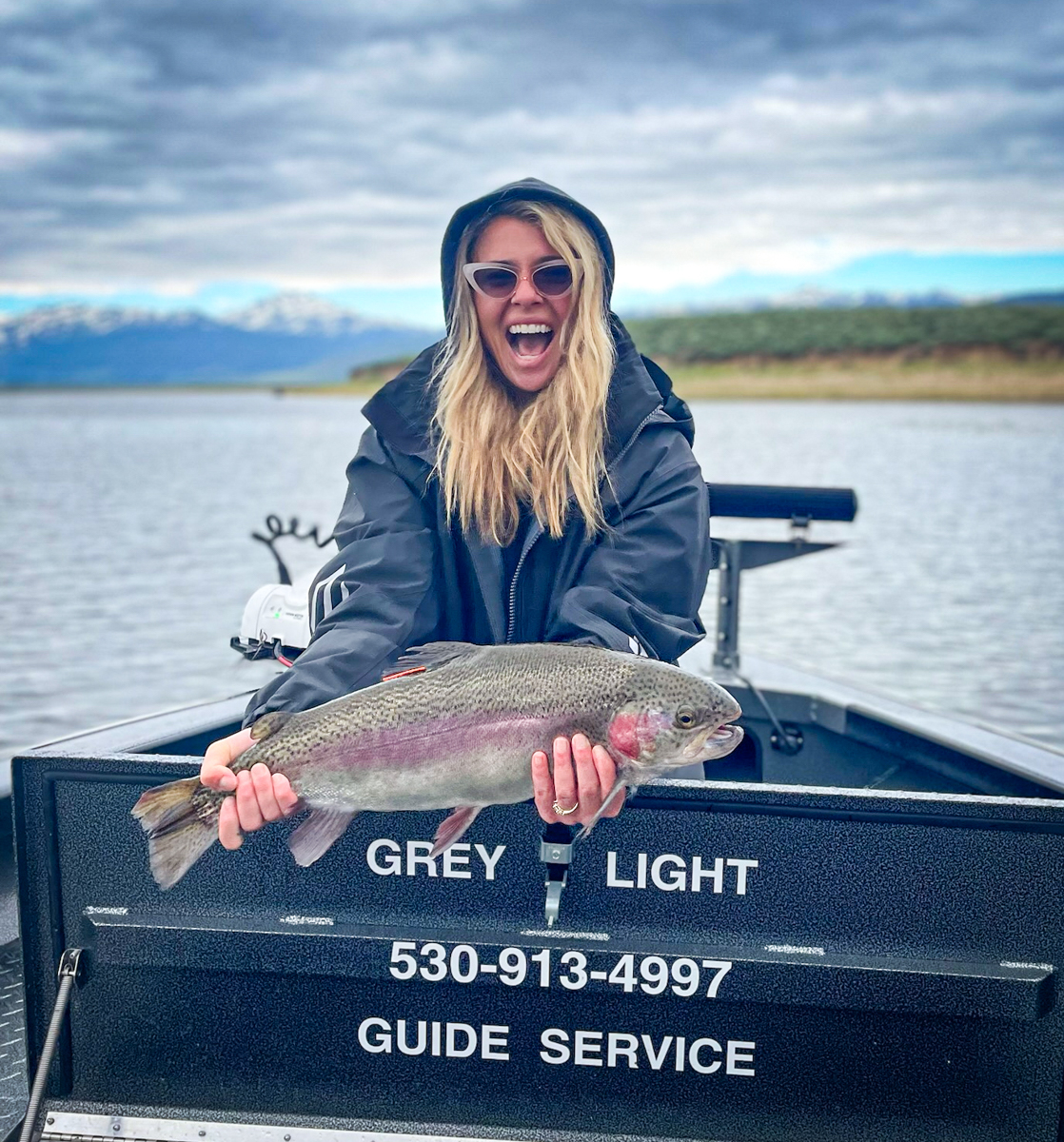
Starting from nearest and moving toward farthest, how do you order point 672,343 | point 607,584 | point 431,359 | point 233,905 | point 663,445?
point 233,905 < point 607,584 < point 663,445 < point 431,359 < point 672,343

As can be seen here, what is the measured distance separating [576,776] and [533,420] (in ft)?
4.08

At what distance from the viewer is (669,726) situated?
2402 mm

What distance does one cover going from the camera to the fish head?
2.40m

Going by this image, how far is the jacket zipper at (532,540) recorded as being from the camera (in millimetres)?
3166

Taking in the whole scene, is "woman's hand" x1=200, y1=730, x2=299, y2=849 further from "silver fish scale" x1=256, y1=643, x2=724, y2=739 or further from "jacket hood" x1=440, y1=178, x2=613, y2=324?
"jacket hood" x1=440, y1=178, x2=613, y2=324

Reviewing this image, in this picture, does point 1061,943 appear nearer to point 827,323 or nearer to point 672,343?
point 672,343

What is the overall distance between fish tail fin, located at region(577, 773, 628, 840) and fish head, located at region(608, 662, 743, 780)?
3 centimetres

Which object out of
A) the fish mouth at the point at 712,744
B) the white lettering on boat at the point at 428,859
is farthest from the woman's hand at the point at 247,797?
the fish mouth at the point at 712,744

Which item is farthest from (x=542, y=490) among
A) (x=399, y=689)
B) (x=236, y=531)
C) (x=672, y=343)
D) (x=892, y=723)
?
(x=672, y=343)

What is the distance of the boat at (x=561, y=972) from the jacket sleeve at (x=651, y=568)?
512mm

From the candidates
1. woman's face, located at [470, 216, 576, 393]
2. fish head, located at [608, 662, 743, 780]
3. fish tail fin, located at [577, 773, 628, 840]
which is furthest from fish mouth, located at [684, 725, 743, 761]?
woman's face, located at [470, 216, 576, 393]

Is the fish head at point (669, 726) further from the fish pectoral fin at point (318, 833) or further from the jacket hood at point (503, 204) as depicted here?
the jacket hood at point (503, 204)

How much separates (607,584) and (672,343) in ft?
323

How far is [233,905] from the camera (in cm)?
258
